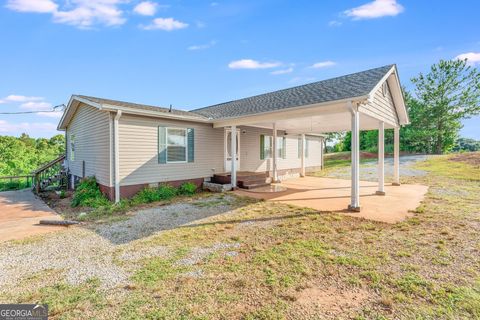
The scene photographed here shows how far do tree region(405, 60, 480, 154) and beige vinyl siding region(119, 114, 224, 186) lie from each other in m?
25.7

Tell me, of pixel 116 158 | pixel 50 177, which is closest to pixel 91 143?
pixel 116 158

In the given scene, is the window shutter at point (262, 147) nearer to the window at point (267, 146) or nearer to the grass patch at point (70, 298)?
the window at point (267, 146)

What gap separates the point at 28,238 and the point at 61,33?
→ 9.52 metres

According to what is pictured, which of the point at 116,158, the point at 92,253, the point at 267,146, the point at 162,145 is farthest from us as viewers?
the point at 267,146

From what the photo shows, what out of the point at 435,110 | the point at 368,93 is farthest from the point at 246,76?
the point at 435,110

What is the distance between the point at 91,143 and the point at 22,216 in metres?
3.54

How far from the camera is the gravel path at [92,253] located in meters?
3.23

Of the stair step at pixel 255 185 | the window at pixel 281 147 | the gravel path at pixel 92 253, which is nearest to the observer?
the gravel path at pixel 92 253

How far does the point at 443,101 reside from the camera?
24062 millimetres

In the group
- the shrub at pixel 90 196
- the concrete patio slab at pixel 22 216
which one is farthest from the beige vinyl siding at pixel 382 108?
the concrete patio slab at pixel 22 216

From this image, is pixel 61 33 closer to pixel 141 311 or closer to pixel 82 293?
pixel 82 293

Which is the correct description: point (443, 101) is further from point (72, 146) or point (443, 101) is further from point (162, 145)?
point (72, 146)

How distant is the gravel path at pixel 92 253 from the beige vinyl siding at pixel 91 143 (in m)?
3.18

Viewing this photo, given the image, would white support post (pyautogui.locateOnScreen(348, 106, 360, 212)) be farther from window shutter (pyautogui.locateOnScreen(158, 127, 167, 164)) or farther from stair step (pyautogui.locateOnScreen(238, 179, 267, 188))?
window shutter (pyautogui.locateOnScreen(158, 127, 167, 164))
